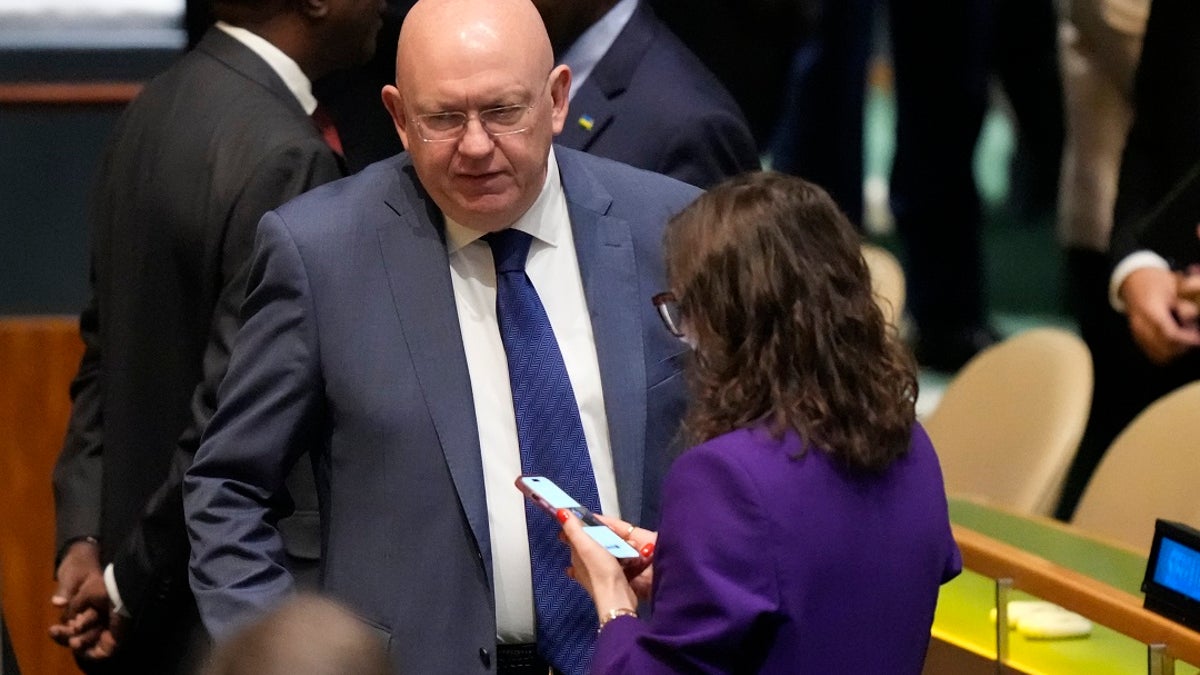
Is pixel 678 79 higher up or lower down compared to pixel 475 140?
lower down

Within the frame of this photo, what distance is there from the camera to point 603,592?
7.39 feet

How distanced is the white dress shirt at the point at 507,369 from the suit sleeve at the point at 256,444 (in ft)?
0.74

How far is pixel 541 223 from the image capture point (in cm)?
260

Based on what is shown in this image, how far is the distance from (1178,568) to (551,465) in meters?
0.94

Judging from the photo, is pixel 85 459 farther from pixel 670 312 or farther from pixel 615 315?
pixel 670 312

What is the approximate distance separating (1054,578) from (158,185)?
1604 millimetres

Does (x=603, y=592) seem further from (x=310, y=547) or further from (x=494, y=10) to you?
(x=494, y=10)

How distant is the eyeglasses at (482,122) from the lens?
2.48 metres

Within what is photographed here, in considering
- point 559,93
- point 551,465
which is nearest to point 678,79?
point 559,93

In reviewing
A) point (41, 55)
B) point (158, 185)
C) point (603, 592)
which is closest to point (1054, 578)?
point (603, 592)

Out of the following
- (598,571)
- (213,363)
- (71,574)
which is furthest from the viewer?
(71,574)

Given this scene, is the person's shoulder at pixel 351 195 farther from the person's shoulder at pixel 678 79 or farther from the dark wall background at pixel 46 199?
the dark wall background at pixel 46 199

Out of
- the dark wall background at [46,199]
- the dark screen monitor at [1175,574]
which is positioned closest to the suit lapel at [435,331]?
the dark screen monitor at [1175,574]

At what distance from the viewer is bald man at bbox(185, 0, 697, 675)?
245cm
